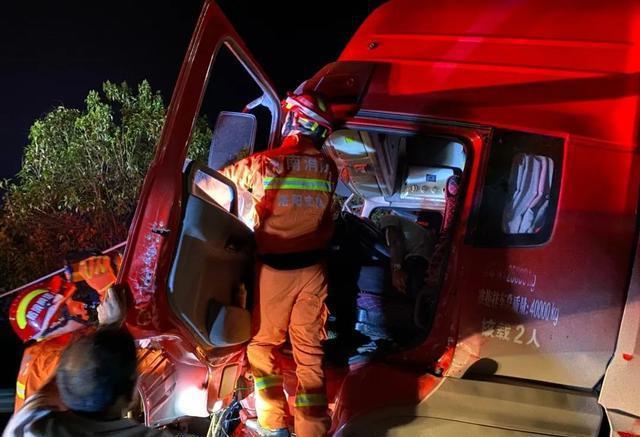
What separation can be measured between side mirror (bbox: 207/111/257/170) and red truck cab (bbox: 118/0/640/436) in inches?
21.4

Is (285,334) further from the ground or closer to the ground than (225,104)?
closer to the ground

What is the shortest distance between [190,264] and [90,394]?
97 cm

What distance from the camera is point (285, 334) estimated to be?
9.72ft

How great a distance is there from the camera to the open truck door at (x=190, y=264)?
229 cm

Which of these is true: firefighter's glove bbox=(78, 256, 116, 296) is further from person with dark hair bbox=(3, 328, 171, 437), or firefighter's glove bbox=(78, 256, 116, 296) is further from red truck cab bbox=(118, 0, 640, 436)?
person with dark hair bbox=(3, 328, 171, 437)

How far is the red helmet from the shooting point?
2764 mm

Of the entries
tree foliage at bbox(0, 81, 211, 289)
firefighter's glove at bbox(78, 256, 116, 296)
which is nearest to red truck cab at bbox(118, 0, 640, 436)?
firefighter's glove at bbox(78, 256, 116, 296)

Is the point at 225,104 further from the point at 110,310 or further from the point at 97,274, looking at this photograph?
the point at 110,310

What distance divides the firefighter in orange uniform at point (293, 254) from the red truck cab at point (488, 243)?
0.15 metres

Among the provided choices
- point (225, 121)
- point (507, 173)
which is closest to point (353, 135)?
point (225, 121)

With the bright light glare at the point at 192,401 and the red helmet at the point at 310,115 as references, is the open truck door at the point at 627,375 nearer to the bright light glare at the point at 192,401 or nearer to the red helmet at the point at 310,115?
the red helmet at the point at 310,115

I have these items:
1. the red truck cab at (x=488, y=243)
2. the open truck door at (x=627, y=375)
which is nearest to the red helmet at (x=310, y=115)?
the red truck cab at (x=488, y=243)

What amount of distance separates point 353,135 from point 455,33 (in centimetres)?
111

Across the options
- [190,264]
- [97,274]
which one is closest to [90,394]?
[190,264]
